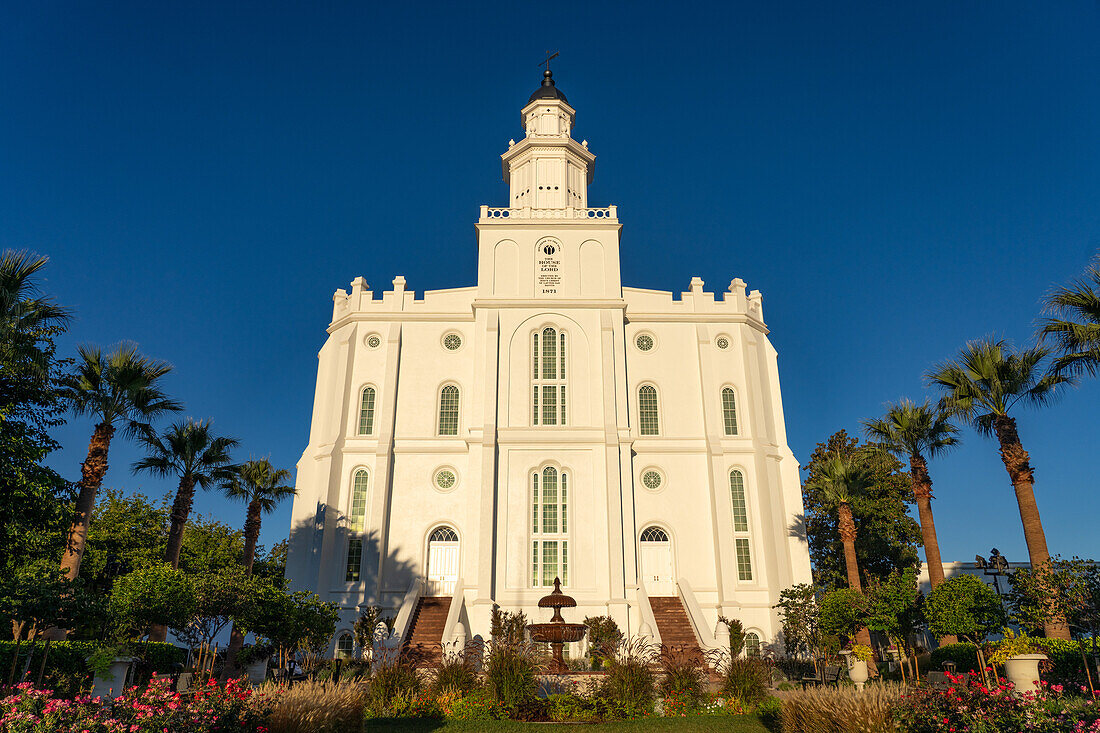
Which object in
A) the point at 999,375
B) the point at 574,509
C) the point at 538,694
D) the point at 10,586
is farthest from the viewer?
the point at 574,509

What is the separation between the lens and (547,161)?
34.8 m

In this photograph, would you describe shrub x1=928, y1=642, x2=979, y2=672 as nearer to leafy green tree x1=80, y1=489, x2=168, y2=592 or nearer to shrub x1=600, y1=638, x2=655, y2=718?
shrub x1=600, y1=638, x2=655, y2=718

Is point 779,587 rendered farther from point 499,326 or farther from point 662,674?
point 499,326

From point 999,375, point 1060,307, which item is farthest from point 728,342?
point 1060,307

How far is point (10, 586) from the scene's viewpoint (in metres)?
14.1

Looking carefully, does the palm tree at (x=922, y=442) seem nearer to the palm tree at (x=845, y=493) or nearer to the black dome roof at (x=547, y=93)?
the palm tree at (x=845, y=493)

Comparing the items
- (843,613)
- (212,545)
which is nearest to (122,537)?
(212,545)

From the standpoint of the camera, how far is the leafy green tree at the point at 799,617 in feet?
80.7

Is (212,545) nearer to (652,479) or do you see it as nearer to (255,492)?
(255,492)

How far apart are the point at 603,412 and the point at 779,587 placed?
920cm

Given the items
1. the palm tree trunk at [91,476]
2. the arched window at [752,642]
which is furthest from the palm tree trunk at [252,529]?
the arched window at [752,642]

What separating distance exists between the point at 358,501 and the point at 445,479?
345 cm

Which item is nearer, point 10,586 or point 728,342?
point 10,586

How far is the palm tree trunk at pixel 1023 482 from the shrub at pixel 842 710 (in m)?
9.46
